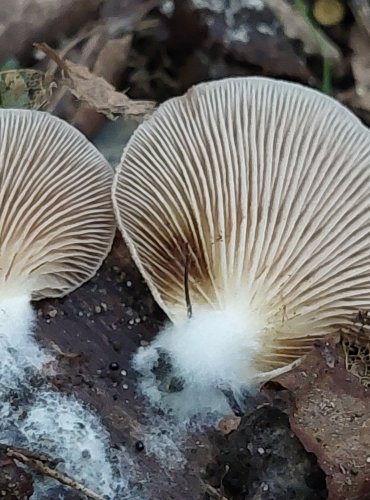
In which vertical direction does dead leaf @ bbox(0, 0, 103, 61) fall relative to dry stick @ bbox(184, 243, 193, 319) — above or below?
above

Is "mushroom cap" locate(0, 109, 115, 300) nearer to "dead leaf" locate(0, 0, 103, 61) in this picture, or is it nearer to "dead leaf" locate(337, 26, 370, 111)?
"dead leaf" locate(0, 0, 103, 61)

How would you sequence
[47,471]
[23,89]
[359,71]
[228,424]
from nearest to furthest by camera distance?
[47,471] < [228,424] < [23,89] < [359,71]

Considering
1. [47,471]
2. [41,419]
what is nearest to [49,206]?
[41,419]

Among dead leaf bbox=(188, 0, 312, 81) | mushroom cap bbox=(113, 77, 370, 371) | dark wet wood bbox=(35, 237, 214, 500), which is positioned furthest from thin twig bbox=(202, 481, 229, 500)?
dead leaf bbox=(188, 0, 312, 81)

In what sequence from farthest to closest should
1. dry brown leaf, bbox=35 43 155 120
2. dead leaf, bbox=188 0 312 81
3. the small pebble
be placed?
1. dead leaf, bbox=188 0 312 81
2. dry brown leaf, bbox=35 43 155 120
3. the small pebble

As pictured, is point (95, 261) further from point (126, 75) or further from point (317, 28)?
point (317, 28)

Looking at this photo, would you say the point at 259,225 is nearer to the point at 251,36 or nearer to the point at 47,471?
the point at 47,471
